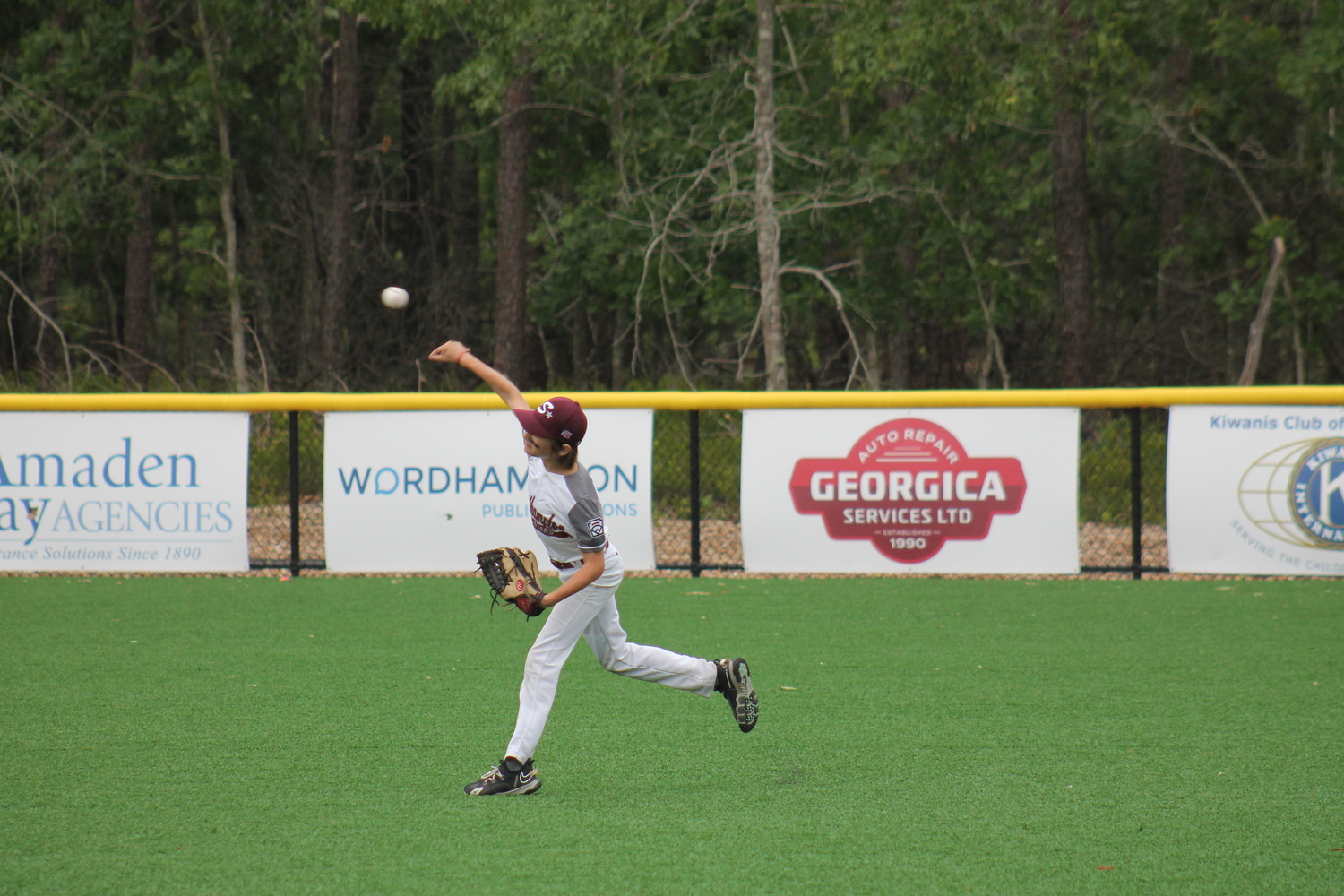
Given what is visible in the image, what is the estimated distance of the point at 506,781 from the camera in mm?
4520

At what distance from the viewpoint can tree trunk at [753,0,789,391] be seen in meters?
13.7

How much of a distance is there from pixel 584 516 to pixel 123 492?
22.7 ft

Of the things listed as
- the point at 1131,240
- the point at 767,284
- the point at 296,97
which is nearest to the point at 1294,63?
the point at 767,284

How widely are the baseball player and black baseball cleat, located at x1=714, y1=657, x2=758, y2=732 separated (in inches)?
12.0

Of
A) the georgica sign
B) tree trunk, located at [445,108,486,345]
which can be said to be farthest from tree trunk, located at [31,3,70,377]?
the georgica sign

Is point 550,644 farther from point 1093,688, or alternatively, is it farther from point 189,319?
point 189,319

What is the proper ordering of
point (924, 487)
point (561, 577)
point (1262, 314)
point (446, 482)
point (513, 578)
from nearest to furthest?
point (513, 578)
point (561, 577)
point (924, 487)
point (446, 482)
point (1262, 314)

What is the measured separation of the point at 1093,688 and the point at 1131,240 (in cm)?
2196

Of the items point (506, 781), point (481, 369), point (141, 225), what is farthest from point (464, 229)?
point (506, 781)

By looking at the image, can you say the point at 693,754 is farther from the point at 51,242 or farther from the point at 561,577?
the point at 51,242

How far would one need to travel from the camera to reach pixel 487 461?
32.2 feet

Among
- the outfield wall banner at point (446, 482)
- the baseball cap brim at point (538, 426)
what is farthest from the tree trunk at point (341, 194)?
the baseball cap brim at point (538, 426)

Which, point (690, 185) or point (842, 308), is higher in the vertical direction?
point (690, 185)

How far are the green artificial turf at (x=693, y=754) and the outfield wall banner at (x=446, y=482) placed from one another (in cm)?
113
